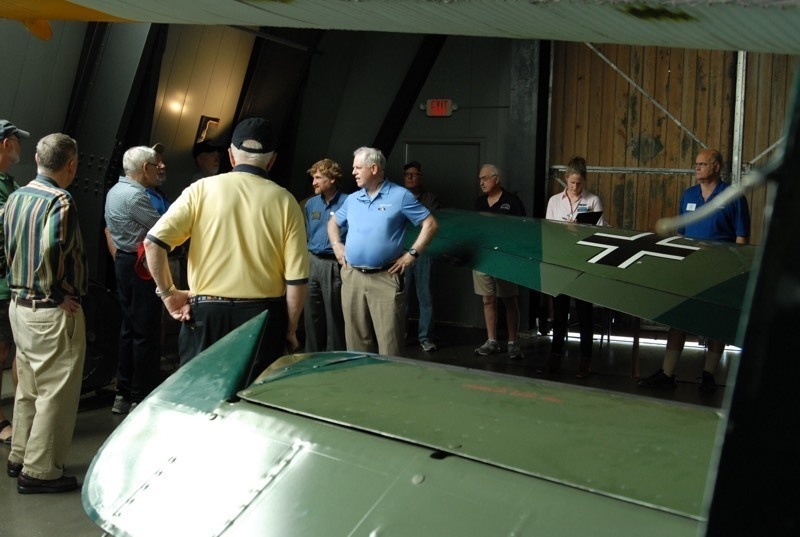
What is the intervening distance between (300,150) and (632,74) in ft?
11.8

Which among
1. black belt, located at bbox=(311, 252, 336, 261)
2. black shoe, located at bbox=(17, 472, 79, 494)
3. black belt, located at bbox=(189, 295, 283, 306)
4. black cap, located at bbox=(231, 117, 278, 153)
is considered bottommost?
black shoe, located at bbox=(17, 472, 79, 494)

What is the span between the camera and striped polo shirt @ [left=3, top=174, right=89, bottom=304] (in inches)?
177

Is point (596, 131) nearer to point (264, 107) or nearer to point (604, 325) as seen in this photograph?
point (604, 325)

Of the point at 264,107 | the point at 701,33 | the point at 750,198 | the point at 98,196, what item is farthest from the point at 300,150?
the point at 701,33

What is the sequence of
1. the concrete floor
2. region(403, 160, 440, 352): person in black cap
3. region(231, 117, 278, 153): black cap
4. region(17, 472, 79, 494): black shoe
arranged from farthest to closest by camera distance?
region(403, 160, 440, 352): person in black cap → region(17, 472, 79, 494): black shoe → the concrete floor → region(231, 117, 278, 153): black cap

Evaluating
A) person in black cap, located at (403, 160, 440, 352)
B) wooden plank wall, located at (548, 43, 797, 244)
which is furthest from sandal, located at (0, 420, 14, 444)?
wooden plank wall, located at (548, 43, 797, 244)

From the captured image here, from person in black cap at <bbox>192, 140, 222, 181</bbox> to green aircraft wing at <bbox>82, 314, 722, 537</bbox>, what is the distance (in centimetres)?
614

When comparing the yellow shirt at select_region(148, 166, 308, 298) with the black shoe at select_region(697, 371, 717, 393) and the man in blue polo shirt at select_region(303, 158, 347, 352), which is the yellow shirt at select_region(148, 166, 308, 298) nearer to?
the man in blue polo shirt at select_region(303, 158, 347, 352)

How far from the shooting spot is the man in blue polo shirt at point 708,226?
6598mm

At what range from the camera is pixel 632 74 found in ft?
30.7

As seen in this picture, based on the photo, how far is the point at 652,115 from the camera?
30.6 ft

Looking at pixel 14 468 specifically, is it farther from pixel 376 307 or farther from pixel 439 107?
pixel 439 107

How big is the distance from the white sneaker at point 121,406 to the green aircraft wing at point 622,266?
8.28 ft

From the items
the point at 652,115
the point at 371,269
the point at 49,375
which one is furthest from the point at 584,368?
the point at 49,375
